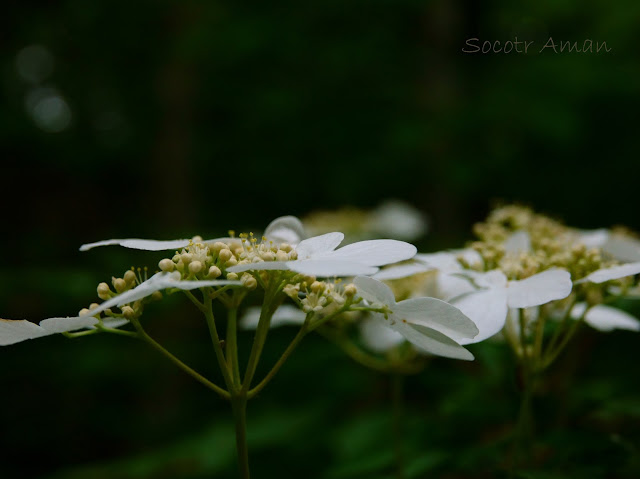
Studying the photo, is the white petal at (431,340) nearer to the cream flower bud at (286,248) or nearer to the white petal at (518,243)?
the cream flower bud at (286,248)

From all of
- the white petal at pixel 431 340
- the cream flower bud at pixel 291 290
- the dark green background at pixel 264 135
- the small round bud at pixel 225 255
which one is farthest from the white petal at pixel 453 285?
the dark green background at pixel 264 135

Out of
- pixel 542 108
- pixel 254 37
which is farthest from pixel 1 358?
pixel 542 108

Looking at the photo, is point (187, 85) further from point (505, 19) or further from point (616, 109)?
point (616, 109)

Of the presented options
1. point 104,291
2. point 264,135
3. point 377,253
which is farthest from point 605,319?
point 264,135

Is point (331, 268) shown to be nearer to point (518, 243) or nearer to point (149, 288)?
point (149, 288)

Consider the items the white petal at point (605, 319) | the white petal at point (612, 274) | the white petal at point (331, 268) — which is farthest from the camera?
the white petal at point (605, 319)

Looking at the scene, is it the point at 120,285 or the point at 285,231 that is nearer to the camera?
the point at 120,285

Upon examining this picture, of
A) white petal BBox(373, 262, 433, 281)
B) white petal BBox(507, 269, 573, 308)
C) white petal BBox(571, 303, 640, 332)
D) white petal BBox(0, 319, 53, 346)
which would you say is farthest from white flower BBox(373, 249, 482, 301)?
white petal BBox(0, 319, 53, 346)
